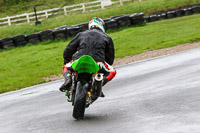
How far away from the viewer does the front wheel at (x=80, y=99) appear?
615 centimetres

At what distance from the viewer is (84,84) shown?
6.35 meters

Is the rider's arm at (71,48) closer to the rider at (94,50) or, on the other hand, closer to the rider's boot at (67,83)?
the rider at (94,50)

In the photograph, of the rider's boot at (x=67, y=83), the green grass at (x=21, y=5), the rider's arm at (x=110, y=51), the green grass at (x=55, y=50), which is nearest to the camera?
the rider's boot at (x=67, y=83)

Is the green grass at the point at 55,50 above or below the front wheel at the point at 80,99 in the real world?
below

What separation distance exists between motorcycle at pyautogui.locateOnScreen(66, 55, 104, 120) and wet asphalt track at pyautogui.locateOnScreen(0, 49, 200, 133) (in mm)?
285

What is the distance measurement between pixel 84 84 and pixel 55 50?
14833 mm

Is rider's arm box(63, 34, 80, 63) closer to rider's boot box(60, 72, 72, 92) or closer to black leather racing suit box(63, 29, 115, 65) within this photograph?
black leather racing suit box(63, 29, 115, 65)

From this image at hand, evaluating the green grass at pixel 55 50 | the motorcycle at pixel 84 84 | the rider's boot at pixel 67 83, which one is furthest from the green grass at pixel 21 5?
the motorcycle at pixel 84 84

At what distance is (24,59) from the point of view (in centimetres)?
1958

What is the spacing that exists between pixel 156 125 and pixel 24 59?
48.7 ft

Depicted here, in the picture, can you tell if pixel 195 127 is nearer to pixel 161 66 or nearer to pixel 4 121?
pixel 4 121

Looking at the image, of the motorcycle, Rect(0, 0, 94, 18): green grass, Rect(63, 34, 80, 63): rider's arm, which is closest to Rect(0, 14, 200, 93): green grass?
Rect(63, 34, 80, 63): rider's arm

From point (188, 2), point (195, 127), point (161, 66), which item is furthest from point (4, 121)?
point (188, 2)

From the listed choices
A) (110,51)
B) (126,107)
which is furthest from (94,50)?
(126,107)
